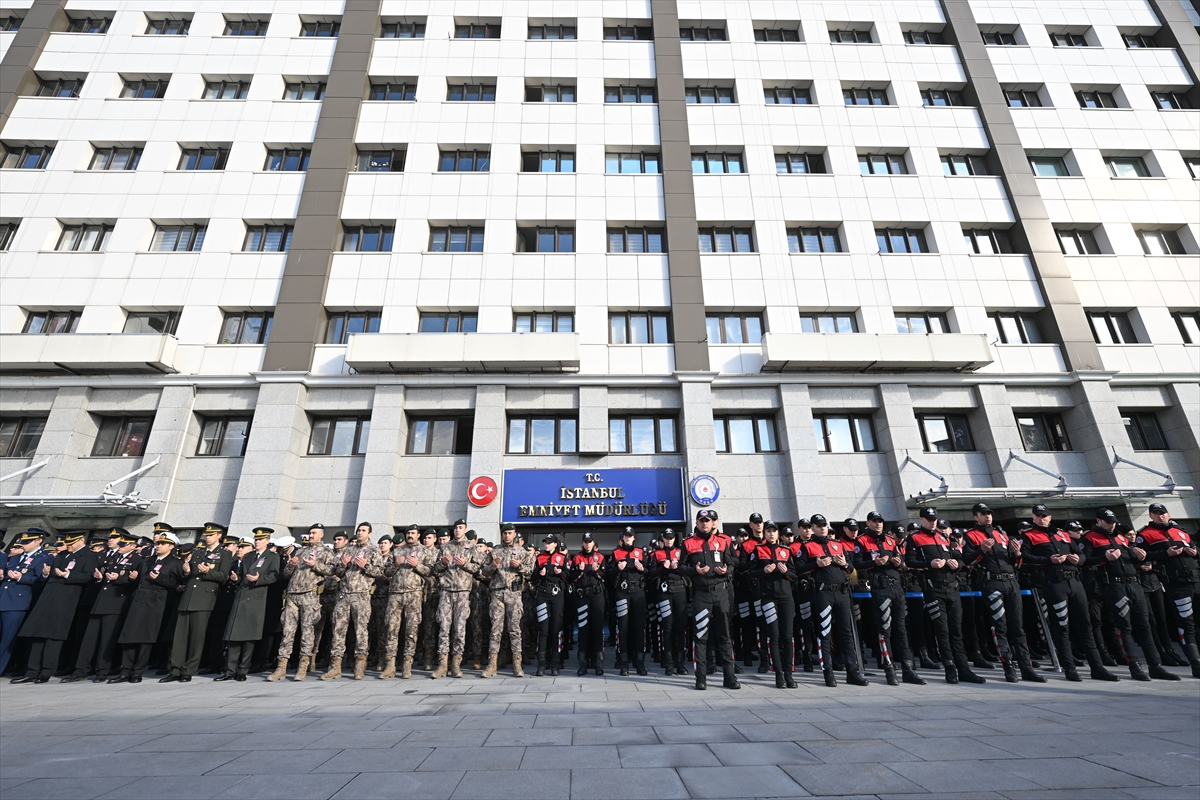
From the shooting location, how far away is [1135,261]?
69.2 feet

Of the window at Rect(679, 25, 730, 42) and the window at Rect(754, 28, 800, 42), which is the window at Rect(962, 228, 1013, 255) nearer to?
the window at Rect(754, 28, 800, 42)

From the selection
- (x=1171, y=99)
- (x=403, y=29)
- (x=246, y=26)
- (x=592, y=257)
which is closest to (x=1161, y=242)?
(x=1171, y=99)

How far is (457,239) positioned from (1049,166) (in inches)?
979

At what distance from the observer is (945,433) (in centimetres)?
1928

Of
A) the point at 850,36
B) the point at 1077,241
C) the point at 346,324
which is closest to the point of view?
the point at 346,324

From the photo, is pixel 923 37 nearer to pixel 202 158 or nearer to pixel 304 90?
pixel 304 90

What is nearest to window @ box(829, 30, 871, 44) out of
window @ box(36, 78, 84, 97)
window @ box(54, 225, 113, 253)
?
window @ box(54, 225, 113, 253)

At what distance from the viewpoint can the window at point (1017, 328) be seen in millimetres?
20297

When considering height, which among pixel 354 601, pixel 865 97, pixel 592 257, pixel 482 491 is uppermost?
pixel 865 97

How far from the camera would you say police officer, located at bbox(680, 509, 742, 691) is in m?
8.55

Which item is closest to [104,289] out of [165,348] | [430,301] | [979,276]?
[165,348]

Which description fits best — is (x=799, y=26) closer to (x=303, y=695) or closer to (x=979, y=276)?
(x=979, y=276)

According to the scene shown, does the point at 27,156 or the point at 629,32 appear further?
the point at 629,32

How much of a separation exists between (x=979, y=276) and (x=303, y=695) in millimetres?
24248
